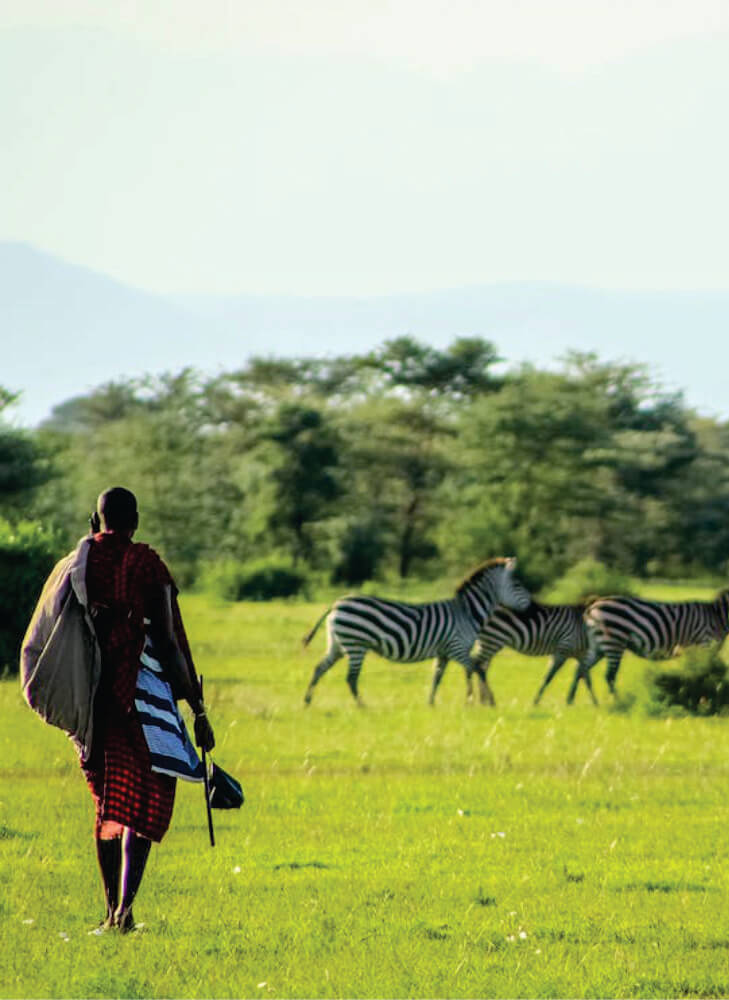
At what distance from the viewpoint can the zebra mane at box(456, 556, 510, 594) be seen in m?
21.3

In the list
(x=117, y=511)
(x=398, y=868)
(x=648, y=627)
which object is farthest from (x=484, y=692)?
(x=117, y=511)

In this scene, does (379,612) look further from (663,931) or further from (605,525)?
(605,525)

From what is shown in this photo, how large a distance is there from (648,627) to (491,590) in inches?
85.2

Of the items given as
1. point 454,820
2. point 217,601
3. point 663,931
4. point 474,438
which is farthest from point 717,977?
point 474,438

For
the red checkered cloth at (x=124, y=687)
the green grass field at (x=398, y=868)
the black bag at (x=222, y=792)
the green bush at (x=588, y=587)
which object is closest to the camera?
the green grass field at (x=398, y=868)

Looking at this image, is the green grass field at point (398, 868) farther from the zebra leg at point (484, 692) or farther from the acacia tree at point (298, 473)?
the acacia tree at point (298, 473)

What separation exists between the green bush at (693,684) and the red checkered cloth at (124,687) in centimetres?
1277

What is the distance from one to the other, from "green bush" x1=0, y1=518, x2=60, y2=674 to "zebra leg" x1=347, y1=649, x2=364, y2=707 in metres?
3.96

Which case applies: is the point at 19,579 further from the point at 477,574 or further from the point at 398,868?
the point at 398,868

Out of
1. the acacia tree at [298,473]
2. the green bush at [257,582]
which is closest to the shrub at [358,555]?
the acacia tree at [298,473]

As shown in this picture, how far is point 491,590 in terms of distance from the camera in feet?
70.7

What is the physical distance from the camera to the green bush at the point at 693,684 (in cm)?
1931

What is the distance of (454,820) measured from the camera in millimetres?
11234

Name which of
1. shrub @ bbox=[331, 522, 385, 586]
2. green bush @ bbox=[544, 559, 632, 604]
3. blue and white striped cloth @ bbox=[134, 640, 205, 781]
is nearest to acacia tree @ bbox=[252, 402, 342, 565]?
shrub @ bbox=[331, 522, 385, 586]
